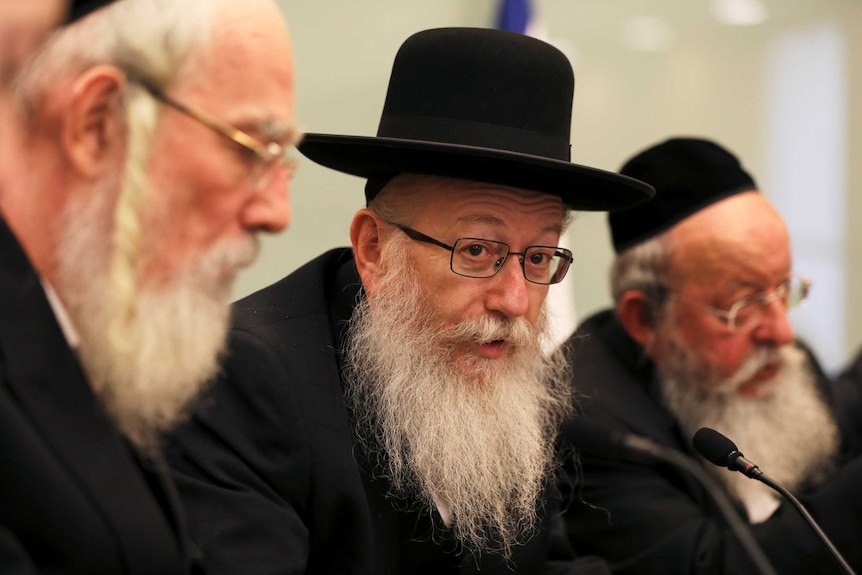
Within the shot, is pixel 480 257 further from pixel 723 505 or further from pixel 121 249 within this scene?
pixel 121 249

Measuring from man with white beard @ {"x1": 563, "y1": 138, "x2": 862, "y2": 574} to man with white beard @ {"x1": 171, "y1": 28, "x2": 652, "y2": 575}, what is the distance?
0.66 metres

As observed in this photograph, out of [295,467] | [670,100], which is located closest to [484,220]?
[295,467]

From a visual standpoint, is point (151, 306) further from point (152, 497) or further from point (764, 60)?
point (764, 60)

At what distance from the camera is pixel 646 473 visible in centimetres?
321

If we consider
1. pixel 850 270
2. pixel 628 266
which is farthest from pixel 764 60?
pixel 628 266

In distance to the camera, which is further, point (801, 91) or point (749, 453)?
point (801, 91)

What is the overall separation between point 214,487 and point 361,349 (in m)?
0.59

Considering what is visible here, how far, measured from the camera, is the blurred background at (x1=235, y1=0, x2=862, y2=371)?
3754mm

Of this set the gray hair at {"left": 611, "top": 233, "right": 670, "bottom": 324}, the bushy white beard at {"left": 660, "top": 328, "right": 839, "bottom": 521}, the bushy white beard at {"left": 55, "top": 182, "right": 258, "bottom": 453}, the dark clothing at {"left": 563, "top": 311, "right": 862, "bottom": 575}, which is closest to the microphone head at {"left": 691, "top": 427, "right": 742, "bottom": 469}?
the dark clothing at {"left": 563, "top": 311, "right": 862, "bottom": 575}

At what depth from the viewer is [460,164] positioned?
7.80ft

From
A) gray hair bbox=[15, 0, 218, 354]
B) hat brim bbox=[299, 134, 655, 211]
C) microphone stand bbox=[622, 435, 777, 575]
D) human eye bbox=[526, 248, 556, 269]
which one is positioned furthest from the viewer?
human eye bbox=[526, 248, 556, 269]

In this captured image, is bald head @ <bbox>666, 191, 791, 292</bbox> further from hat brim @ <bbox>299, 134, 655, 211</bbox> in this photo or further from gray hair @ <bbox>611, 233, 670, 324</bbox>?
hat brim @ <bbox>299, 134, 655, 211</bbox>

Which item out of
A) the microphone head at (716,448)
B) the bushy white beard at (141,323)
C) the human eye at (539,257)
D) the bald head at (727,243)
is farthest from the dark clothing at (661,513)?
the bushy white beard at (141,323)

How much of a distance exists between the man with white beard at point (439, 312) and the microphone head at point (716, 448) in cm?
52
